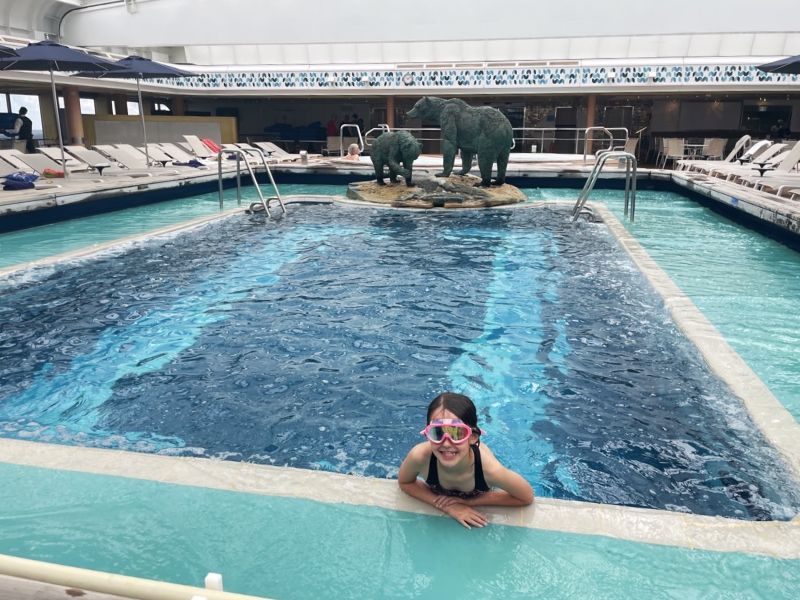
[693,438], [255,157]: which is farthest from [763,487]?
[255,157]

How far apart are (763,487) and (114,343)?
14.2 feet

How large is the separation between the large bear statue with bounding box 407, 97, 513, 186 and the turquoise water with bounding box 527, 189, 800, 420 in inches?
98.3

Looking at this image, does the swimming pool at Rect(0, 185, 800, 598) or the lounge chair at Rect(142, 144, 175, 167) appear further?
the lounge chair at Rect(142, 144, 175, 167)

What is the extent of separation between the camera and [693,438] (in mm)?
3447

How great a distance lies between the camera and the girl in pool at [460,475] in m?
2.29

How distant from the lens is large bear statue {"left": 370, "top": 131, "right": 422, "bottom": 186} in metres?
12.6

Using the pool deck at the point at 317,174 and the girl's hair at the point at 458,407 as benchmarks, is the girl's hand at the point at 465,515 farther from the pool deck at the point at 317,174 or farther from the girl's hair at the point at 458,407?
the pool deck at the point at 317,174

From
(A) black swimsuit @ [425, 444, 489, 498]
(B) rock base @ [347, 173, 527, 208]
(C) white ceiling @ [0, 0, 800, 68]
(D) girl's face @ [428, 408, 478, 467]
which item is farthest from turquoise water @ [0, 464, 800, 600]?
(C) white ceiling @ [0, 0, 800, 68]

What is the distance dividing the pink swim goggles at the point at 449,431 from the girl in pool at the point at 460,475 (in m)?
0.01

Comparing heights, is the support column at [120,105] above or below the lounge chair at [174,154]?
above

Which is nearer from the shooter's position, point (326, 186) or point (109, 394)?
point (109, 394)

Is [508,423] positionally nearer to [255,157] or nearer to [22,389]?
[22,389]

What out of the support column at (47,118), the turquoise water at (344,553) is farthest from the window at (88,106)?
the turquoise water at (344,553)

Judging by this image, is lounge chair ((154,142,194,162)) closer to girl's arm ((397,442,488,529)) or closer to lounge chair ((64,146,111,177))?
lounge chair ((64,146,111,177))
